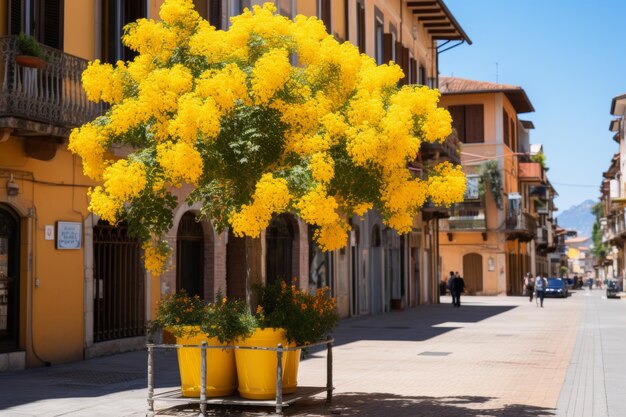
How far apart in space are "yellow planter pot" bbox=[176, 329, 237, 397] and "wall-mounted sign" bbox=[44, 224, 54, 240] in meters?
5.82

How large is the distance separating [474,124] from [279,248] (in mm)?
31215

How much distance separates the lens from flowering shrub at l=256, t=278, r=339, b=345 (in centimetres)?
1028

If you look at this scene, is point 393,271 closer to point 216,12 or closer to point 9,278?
point 216,12

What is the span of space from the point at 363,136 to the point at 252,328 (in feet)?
7.72

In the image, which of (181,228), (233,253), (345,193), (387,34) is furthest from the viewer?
(387,34)

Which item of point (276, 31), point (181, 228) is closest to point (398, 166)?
point (276, 31)

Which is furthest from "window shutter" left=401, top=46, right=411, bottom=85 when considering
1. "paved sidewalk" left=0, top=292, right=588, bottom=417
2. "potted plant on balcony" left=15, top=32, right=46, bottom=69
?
"potted plant on balcony" left=15, top=32, right=46, bottom=69

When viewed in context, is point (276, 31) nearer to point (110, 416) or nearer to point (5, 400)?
point (110, 416)

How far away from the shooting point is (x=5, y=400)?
36.8ft

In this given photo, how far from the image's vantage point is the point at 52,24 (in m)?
15.4

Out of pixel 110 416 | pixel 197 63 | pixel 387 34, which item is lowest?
pixel 110 416

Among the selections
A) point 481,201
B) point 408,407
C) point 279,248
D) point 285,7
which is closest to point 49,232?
point 408,407

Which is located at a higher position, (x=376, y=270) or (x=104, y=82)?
(x=104, y=82)

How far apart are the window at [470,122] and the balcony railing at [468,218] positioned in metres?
3.75
